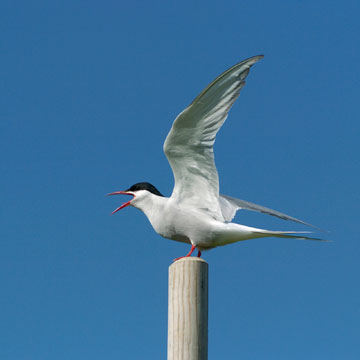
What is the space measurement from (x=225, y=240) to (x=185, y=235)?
331 mm

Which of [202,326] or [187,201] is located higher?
[187,201]

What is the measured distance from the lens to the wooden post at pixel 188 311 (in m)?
3.21

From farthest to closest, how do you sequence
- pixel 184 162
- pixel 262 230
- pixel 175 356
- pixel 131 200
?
1. pixel 131 200
2. pixel 184 162
3. pixel 262 230
4. pixel 175 356

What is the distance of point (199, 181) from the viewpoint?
4.89 metres

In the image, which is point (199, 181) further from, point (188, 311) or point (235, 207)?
point (188, 311)

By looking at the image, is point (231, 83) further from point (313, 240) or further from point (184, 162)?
point (313, 240)

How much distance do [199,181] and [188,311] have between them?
5.85 ft

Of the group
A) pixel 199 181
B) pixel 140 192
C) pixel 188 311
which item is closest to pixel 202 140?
pixel 199 181

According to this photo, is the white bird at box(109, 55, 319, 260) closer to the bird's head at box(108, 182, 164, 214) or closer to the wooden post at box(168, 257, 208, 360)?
the bird's head at box(108, 182, 164, 214)

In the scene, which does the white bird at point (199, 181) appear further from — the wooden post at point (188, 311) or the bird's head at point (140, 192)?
the wooden post at point (188, 311)

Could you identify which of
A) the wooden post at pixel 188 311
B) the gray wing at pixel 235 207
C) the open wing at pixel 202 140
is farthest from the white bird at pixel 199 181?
the wooden post at pixel 188 311

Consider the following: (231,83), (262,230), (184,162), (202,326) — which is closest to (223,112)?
(231,83)

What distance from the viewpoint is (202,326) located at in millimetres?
3273

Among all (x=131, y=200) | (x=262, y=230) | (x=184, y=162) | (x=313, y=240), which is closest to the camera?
(x=313, y=240)
